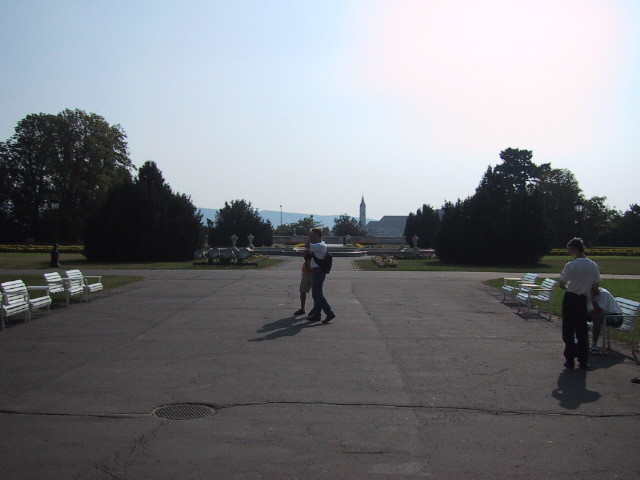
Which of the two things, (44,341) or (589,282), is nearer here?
(589,282)

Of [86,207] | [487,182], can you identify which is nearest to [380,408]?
[487,182]

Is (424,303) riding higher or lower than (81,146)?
lower

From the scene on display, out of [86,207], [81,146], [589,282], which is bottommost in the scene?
[589,282]

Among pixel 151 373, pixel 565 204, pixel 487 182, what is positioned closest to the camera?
pixel 151 373

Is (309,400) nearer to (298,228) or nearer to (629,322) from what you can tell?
(629,322)

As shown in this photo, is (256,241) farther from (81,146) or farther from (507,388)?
(507,388)

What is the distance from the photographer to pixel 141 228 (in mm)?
38281

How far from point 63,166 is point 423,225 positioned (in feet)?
128

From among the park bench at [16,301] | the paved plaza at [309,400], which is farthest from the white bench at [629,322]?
the park bench at [16,301]

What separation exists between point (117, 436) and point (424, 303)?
1110cm

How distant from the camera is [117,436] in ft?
17.6

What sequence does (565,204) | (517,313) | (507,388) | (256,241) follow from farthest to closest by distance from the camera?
(565,204) → (256,241) → (517,313) → (507,388)

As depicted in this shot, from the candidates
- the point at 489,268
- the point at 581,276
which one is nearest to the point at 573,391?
the point at 581,276

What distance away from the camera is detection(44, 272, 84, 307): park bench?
47.3 feet
